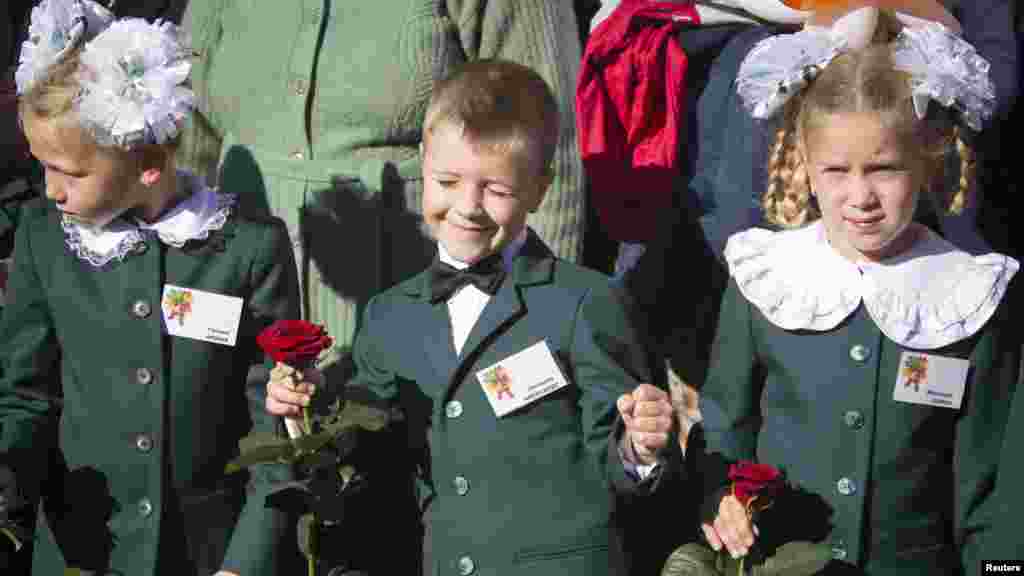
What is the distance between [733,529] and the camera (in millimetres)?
3273

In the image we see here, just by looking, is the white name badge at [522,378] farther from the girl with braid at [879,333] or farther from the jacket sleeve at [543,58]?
the jacket sleeve at [543,58]

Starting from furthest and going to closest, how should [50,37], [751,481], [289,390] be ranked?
[50,37] → [289,390] → [751,481]

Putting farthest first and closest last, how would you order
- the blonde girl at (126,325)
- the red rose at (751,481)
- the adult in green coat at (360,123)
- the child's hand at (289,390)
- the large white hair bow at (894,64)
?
1. the adult in green coat at (360,123)
2. the blonde girl at (126,325)
3. the large white hair bow at (894,64)
4. the child's hand at (289,390)
5. the red rose at (751,481)

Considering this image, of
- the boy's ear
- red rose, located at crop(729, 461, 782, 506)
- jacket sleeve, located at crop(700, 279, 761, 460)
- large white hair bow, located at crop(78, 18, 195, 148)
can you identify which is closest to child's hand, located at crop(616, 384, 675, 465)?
red rose, located at crop(729, 461, 782, 506)

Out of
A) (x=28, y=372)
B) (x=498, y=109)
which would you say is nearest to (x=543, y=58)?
(x=498, y=109)

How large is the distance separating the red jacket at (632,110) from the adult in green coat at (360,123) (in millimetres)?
164

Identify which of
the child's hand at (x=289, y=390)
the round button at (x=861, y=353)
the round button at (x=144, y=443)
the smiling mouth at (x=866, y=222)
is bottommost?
the round button at (x=144, y=443)

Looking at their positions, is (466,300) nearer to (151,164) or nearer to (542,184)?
(542,184)

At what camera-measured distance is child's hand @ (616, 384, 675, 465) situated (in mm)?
3311

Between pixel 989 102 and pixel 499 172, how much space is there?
103 cm

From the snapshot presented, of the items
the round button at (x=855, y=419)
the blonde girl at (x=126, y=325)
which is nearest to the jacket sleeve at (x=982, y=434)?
the round button at (x=855, y=419)

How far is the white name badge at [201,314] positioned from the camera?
12.4 feet

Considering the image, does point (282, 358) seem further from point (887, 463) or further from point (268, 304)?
point (887, 463)

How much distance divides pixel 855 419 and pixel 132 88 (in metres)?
1.66
